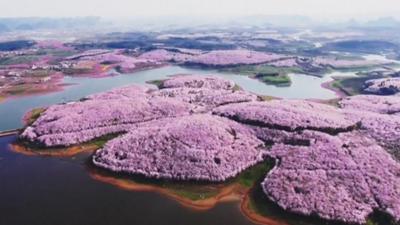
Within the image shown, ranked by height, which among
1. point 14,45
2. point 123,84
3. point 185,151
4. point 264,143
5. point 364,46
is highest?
point 185,151

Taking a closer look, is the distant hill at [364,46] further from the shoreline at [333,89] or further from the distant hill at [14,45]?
the distant hill at [14,45]

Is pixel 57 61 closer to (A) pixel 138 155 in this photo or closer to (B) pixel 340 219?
(A) pixel 138 155

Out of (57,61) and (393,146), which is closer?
(393,146)

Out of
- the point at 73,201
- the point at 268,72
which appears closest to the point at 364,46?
the point at 268,72

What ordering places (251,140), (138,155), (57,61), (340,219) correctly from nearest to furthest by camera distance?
(340,219), (138,155), (251,140), (57,61)

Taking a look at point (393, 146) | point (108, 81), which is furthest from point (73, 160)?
point (108, 81)

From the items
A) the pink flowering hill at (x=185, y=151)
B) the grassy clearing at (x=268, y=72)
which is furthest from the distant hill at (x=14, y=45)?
the pink flowering hill at (x=185, y=151)

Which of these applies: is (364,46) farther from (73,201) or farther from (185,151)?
(73,201)
